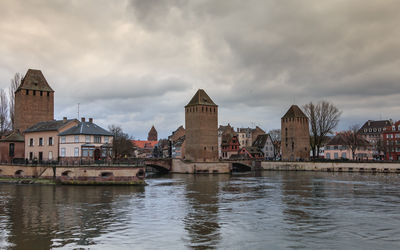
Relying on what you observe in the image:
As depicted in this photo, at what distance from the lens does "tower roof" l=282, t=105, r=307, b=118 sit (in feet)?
239

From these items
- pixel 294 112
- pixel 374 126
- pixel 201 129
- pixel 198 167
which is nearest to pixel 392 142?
pixel 374 126

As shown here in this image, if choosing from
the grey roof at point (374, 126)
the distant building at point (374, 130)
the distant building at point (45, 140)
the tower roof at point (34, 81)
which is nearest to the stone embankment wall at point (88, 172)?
the distant building at point (45, 140)

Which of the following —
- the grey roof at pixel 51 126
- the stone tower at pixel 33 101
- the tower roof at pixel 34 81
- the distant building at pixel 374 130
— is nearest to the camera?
the grey roof at pixel 51 126

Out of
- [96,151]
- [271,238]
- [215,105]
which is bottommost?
[271,238]

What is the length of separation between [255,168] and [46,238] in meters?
57.4

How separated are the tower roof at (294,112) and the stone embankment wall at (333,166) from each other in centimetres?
1065

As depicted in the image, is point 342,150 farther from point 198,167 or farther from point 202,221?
point 202,221

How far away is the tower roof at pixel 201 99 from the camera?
6488 cm

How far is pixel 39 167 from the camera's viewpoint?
126 ft

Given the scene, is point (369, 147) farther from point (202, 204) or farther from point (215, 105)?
point (202, 204)

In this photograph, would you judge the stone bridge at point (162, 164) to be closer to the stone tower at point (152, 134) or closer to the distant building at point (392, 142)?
the distant building at point (392, 142)

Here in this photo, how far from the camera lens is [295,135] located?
7244cm

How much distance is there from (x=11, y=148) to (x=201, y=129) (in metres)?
28.9

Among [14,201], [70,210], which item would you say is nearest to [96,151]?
[14,201]
